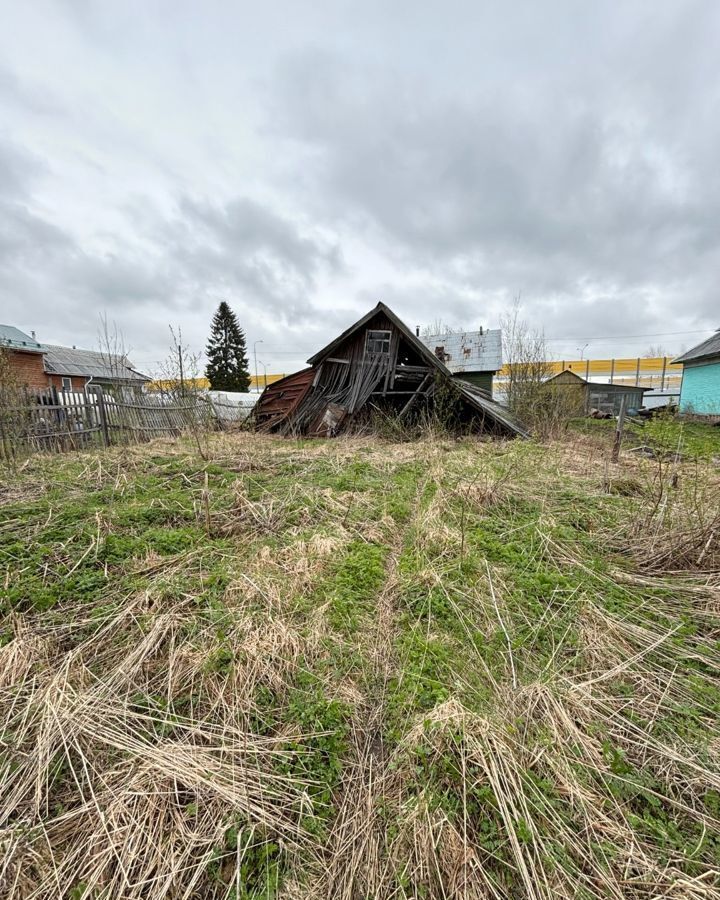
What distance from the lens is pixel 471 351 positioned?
66.2 feet

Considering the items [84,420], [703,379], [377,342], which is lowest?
[84,420]

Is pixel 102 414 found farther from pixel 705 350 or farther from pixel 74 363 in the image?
pixel 74 363

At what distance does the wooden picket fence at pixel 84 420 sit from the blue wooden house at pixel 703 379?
19929mm

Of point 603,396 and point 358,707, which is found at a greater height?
point 603,396

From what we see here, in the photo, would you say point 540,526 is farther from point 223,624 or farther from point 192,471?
point 192,471

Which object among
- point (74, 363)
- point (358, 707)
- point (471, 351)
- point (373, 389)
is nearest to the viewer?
point (358, 707)

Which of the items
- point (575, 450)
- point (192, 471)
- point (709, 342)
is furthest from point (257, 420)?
point (709, 342)

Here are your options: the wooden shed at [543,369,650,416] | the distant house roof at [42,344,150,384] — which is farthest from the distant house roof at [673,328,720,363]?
→ the distant house roof at [42,344,150,384]

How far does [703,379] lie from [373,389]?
16.8 metres

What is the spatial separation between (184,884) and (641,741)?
2027 mm

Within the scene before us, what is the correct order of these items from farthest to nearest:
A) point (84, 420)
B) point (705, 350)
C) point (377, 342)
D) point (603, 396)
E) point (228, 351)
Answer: point (228, 351) → point (603, 396) → point (705, 350) → point (377, 342) → point (84, 420)

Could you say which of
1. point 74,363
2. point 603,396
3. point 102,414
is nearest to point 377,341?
point 102,414

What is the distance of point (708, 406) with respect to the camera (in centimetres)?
1642

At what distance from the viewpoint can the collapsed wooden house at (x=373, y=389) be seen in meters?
11.5
